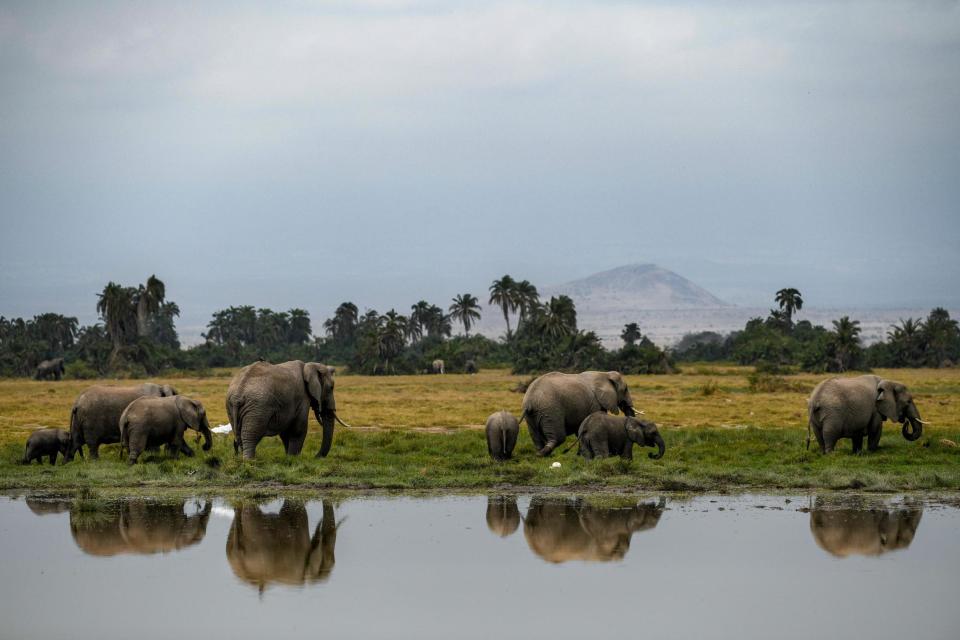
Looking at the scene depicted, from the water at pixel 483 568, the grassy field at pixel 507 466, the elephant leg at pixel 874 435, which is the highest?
the elephant leg at pixel 874 435

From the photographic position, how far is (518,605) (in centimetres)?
1264

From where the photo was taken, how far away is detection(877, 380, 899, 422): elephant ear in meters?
25.5

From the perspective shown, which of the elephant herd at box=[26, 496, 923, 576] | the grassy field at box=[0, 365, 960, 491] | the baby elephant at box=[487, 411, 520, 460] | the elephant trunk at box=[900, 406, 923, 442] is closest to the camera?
the elephant herd at box=[26, 496, 923, 576]

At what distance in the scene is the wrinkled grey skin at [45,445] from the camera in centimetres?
2442

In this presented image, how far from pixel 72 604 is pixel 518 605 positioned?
15.7 ft

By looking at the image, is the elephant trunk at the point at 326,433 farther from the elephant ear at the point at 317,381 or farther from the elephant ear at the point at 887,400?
the elephant ear at the point at 887,400

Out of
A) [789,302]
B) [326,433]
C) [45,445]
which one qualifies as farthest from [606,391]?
[789,302]

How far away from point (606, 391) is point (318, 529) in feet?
36.7

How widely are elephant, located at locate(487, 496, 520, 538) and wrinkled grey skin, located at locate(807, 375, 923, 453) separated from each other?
842 centimetres

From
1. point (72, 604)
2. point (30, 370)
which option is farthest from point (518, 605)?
point (30, 370)

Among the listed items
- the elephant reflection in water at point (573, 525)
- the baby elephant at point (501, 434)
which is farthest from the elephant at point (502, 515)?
the baby elephant at point (501, 434)

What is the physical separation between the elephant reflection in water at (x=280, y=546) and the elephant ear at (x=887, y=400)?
12.9m

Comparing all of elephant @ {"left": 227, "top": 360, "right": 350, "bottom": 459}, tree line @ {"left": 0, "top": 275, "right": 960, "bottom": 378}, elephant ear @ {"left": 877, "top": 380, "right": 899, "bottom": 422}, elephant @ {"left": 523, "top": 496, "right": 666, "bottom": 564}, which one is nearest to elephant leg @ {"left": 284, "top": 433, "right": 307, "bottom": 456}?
elephant @ {"left": 227, "top": 360, "right": 350, "bottom": 459}

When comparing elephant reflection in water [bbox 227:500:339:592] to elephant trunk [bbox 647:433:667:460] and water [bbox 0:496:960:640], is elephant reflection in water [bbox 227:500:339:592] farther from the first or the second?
elephant trunk [bbox 647:433:667:460]
